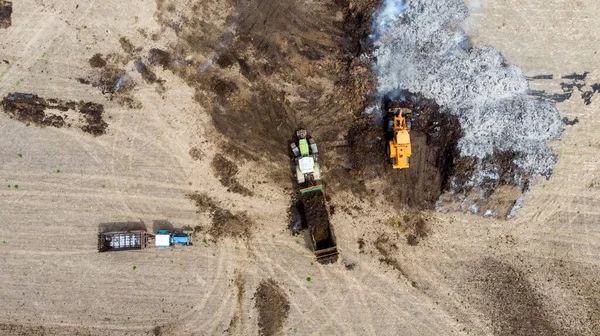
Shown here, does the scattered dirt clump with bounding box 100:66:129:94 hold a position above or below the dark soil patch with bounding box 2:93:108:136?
above

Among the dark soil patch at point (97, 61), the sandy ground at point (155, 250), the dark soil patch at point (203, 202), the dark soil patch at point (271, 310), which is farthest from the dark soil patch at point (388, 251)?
the dark soil patch at point (97, 61)

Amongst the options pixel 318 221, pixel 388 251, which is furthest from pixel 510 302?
pixel 318 221

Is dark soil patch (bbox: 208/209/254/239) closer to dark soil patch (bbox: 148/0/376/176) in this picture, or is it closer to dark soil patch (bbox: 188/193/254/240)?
dark soil patch (bbox: 188/193/254/240)

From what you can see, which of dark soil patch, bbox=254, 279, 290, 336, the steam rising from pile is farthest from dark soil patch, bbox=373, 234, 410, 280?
the steam rising from pile

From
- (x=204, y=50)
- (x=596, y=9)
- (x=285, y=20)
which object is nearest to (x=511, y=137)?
(x=596, y=9)

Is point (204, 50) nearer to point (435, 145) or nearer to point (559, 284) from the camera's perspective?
point (435, 145)

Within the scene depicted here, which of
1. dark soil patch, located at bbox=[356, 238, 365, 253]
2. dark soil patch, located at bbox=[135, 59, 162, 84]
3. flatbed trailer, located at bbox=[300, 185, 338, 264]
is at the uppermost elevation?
dark soil patch, located at bbox=[135, 59, 162, 84]
